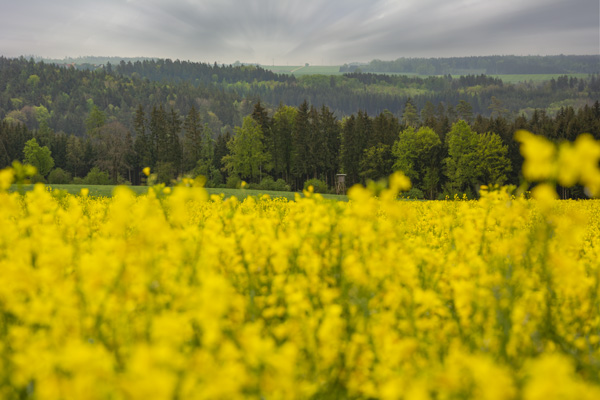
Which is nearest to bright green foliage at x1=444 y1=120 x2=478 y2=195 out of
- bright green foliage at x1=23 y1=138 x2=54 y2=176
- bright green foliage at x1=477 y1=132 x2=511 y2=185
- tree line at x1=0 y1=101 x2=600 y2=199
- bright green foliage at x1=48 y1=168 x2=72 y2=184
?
tree line at x1=0 y1=101 x2=600 y2=199

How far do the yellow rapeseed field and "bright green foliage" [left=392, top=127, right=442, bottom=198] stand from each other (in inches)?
2178

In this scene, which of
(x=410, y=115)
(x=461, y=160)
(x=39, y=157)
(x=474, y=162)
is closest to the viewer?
(x=474, y=162)

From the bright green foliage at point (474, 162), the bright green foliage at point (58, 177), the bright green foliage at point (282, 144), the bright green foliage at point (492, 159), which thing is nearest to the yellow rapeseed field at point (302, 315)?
the bright green foliage at point (474, 162)

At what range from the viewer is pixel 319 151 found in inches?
2537

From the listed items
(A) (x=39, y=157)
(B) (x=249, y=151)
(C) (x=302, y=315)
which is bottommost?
(C) (x=302, y=315)

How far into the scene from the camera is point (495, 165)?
55438 millimetres

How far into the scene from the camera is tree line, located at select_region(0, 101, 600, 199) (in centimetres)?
5612

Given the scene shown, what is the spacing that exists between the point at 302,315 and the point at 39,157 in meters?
83.4

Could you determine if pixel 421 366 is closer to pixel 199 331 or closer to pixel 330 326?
pixel 330 326

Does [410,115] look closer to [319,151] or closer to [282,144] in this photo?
[319,151]

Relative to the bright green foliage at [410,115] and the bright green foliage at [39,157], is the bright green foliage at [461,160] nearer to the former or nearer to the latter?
the bright green foliage at [410,115]

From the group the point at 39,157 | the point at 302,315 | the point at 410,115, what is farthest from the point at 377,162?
the point at 39,157

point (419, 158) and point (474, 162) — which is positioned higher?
point (419, 158)

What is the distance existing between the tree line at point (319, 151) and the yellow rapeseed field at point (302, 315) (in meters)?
46.9
